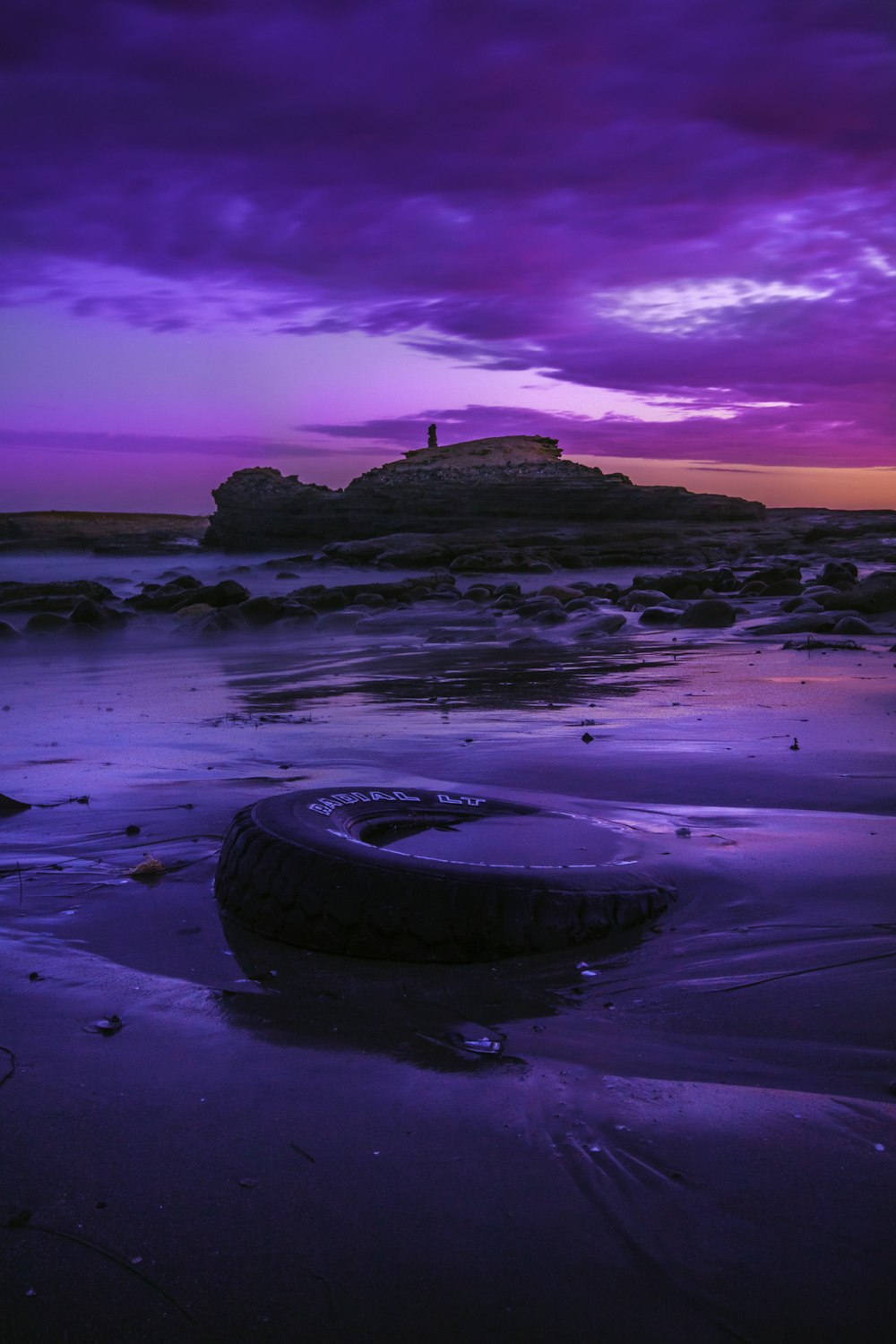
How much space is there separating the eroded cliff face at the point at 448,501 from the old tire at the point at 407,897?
38384 mm

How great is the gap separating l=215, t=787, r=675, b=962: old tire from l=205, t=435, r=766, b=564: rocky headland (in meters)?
35.6

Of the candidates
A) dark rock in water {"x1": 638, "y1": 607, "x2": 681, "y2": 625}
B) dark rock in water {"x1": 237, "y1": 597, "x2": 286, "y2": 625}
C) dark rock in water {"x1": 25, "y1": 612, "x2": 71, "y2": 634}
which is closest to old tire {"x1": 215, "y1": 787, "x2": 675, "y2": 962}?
dark rock in water {"x1": 638, "y1": 607, "x2": 681, "y2": 625}

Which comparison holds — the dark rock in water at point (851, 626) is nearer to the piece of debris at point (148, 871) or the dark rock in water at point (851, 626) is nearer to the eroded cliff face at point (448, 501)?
the piece of debris at point (148, 871)

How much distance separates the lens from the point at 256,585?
20141 mm

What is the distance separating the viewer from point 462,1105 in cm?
150

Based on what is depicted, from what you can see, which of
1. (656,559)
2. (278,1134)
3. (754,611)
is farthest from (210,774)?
(656,559)

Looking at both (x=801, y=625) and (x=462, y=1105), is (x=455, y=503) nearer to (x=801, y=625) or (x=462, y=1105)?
(x=801, y=625)

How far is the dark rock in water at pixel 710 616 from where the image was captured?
1024cm

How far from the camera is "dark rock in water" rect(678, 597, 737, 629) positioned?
33.6 ft

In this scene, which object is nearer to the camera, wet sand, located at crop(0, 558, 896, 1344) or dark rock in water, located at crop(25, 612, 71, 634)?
wet sand, located at crop(0, 558, 896, 1344)

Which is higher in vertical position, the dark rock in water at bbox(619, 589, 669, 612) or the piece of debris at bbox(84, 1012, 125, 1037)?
the dark rock in water at bbox(619, 589, 669, 612)

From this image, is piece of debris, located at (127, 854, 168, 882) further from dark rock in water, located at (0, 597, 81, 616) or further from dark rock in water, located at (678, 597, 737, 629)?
dark rock in water, located at (0, 597, 81, 616)

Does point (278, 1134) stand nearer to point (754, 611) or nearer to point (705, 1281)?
point (705, 1281)

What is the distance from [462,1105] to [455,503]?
42513 millimetres
